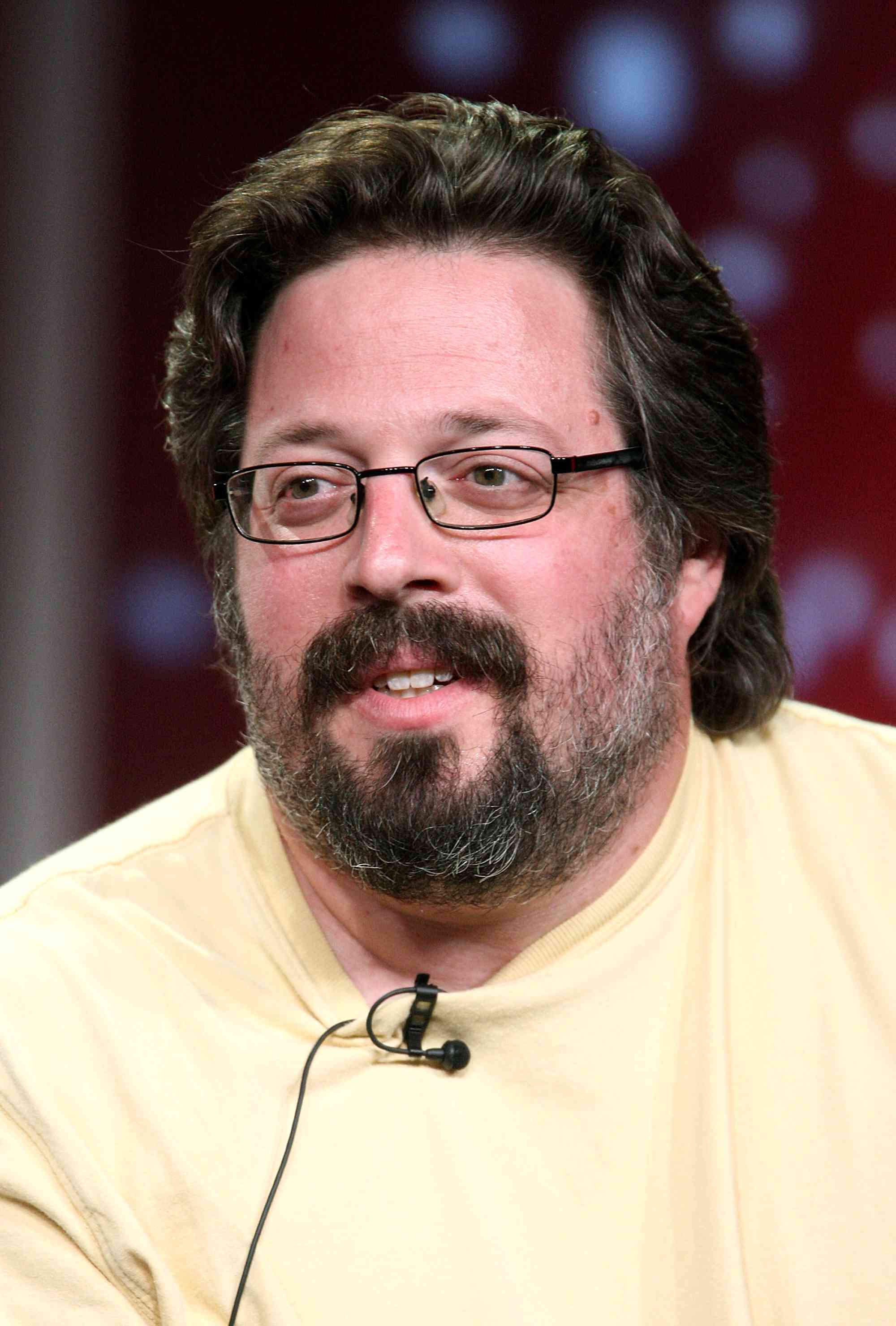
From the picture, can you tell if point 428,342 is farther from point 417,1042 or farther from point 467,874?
point 417,1042

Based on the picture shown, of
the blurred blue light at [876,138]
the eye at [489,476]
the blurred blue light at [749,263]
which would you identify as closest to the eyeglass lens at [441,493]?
the eye at [489,476]

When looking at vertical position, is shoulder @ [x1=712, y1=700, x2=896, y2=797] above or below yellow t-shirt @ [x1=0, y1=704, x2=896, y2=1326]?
above

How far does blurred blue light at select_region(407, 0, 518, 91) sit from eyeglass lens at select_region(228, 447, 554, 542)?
101 cm

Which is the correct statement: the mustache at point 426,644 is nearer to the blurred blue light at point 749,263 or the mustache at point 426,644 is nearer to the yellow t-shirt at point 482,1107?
the yellow t-shirt at point 482,1107

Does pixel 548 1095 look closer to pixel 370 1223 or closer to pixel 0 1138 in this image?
pixel 370 1223

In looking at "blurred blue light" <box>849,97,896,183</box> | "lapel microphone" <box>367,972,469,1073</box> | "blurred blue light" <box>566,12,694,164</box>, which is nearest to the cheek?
"lapel microphone" <box>367,972,469,1073</box>

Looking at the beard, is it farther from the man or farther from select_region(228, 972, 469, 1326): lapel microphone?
select_region(228, 972, 469, 1326): lapel microphone

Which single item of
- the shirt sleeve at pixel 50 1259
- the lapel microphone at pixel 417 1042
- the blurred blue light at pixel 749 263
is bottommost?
the shirt sleeve at pixel 50 1259

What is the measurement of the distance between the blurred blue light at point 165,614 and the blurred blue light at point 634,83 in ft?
3.54

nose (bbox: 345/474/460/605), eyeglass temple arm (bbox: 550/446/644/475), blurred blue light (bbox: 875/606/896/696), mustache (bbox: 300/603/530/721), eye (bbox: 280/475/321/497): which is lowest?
blurred blue light (bbox: 875/606/896/696)

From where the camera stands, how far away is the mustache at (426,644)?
1.55 m

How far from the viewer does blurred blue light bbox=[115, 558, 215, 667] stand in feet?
8.78

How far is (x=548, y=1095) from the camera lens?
5.09 feet

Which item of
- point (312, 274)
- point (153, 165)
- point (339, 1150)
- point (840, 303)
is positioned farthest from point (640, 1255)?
point (153, 165)
